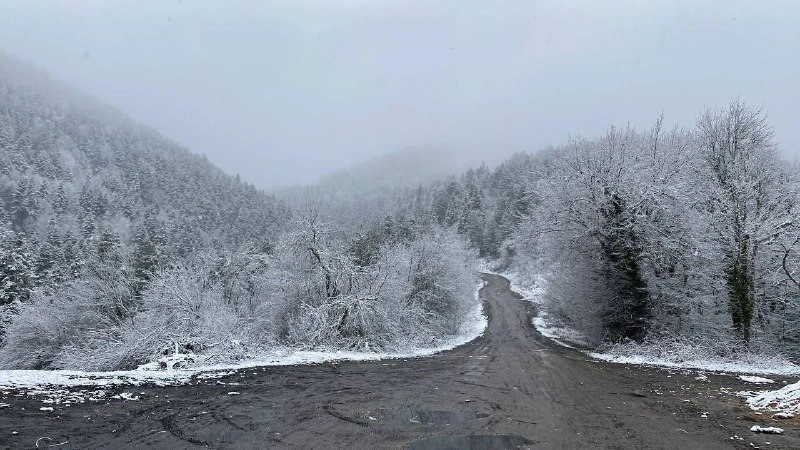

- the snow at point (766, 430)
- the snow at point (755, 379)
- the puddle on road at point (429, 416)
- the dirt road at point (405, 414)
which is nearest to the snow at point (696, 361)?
the snow at point (755, 379)

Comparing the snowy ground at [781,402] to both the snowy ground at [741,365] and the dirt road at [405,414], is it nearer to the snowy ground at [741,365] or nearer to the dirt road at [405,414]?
the snowy ground at [741,365]

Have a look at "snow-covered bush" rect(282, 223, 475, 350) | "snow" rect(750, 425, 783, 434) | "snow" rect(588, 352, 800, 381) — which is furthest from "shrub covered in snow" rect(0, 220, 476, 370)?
"snow" rect(750, 425, 783, 434)

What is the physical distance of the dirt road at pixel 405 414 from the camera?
704 cm

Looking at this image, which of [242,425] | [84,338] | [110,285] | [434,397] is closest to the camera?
[242,425]

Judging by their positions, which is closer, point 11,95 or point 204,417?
point 204,417

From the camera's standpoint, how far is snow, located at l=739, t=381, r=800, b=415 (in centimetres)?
857

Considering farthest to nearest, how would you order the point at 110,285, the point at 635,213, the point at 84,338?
1. the point at 110,285
2. the point at 84,338
3. the point at 635,213

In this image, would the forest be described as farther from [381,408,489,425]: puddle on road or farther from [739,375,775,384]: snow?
[381,408,489,425]: puddle on road

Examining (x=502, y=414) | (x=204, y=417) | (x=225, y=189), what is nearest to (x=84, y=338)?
(x=204, y=417)

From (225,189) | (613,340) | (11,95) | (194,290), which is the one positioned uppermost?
(11,95)

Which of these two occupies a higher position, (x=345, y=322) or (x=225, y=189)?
(x=225, y=189)

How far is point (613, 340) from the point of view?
2373 centimetres

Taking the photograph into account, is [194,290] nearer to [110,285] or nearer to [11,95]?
[110,285]

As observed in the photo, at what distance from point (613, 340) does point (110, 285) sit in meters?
31.8
